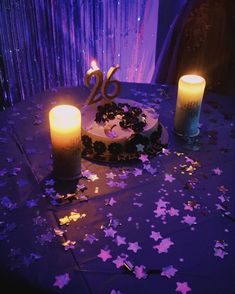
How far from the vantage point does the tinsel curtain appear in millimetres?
2438

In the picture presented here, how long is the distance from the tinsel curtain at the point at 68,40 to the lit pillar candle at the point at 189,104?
1.32 m

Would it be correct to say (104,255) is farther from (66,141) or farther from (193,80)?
(193,80)

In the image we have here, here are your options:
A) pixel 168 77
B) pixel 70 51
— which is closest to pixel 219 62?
pixel 168 77

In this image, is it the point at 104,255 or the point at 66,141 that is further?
the point at 66,141

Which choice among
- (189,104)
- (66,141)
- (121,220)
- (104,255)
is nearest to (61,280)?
(104,255)

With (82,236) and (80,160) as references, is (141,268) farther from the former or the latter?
(80,160)

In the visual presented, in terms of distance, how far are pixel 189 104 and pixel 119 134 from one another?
1.00 ft

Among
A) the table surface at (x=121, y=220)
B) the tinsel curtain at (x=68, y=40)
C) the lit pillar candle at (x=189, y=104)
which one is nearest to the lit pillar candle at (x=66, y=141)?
the table surface at (x=121, y=220)

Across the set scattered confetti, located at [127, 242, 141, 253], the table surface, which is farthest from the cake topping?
scattered confetti, located at [127, 242, 141, 253]

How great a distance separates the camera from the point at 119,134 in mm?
1397

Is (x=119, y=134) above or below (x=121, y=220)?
above

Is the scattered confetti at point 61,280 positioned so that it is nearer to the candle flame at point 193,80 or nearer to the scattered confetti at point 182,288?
the scattered confetti at point 182,288

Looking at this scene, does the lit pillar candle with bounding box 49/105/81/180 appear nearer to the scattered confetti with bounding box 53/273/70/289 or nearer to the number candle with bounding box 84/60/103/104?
the number candle with bounding box 84/60/103/104

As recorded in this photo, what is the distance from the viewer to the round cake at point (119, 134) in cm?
138
